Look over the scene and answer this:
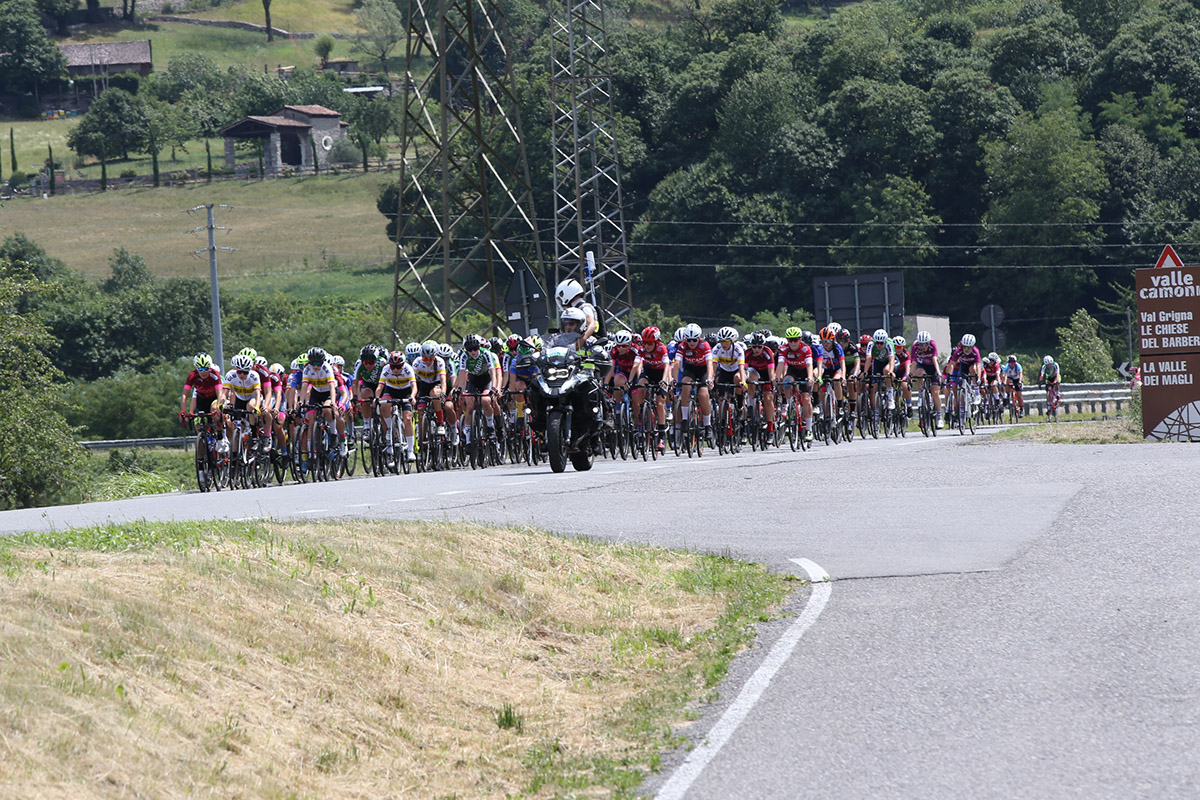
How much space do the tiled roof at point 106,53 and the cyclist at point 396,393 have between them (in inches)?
5513

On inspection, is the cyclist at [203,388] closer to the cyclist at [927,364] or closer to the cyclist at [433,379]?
the cyclist at [433,379]

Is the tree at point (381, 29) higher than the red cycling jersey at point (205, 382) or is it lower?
higher

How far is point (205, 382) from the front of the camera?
74.8 feet

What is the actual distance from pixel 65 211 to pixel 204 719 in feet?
370

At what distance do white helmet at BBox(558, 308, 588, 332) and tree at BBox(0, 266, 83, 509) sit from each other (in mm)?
16276

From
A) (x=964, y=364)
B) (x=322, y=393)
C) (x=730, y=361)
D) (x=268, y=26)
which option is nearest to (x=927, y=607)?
(x=730, y=361)

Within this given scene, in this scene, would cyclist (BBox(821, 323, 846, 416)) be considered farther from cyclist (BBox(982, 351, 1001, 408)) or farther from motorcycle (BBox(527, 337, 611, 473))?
cyclist (BBox(982, 351, 1001, 408))

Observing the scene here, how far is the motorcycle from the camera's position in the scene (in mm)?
19234

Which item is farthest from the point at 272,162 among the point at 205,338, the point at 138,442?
the point at 138,442

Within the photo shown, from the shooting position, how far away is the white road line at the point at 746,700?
6.66m

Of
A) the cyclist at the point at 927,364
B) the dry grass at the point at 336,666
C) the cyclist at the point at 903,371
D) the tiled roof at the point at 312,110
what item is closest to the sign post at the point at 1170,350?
the cyclist at the point at 903,371

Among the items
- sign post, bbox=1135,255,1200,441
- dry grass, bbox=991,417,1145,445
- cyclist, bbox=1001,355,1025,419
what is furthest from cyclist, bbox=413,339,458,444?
cyclist, bbox=1001,355,1025,419

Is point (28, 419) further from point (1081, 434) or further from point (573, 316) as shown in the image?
point (1081, 434)

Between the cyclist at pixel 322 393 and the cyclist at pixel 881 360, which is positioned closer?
the cyclist at pixel 322 393
